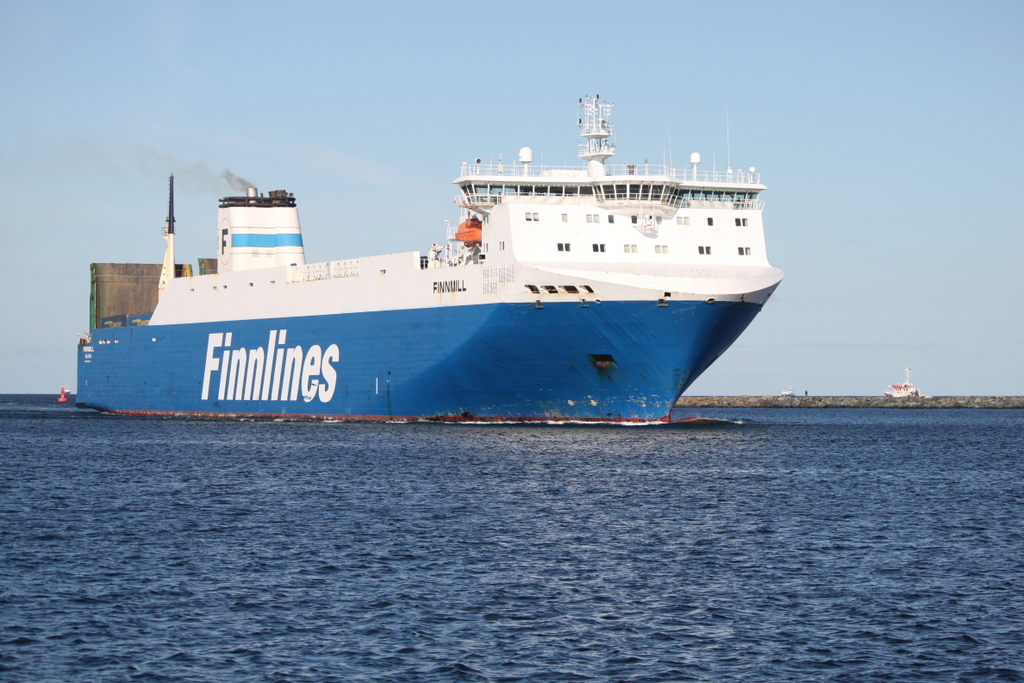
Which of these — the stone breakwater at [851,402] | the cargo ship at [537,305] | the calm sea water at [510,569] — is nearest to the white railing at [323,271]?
the cargo ship at [537,305]

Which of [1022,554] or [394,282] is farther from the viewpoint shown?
[394,282]

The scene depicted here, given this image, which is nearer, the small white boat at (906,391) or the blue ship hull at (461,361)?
the blue ship hull at (461,361)

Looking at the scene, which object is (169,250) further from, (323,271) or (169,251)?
(323,271)

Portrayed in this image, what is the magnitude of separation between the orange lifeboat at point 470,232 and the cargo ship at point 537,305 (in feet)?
0.22

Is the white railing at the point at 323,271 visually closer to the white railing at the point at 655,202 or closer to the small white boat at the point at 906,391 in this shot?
the white railing at the point at 655,202

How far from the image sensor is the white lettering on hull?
52.6 m

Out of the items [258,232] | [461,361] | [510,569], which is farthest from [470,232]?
[510,569]

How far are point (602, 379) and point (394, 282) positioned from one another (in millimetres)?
11176

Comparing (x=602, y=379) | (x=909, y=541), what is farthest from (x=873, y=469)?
(x=909, y=541)

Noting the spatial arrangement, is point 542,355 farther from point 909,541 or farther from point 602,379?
point 909,541

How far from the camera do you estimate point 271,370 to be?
55.7 m

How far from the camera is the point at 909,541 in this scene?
839 inches

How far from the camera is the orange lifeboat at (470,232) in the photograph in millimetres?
44969

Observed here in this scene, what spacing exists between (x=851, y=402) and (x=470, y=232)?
277 feet
